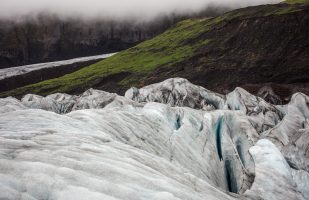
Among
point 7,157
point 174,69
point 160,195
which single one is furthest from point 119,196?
point 174,69

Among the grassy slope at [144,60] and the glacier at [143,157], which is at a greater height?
the glacier at [143,157]

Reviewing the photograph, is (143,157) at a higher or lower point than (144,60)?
higher

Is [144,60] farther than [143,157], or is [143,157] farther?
[144,60]

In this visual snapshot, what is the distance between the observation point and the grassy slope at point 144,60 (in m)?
141

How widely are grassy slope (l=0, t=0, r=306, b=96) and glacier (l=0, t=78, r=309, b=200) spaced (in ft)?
341

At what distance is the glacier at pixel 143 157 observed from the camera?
816 cm

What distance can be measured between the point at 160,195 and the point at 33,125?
592 centimetres

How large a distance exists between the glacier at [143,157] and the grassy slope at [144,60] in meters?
104

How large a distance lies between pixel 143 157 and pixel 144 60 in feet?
490

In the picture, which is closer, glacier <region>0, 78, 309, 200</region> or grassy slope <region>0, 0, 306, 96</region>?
glacier <region>0, 78, 309, 200</region>

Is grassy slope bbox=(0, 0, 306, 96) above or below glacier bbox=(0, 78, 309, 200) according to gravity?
below

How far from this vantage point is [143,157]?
11203mm

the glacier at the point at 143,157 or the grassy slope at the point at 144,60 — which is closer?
the glacier at the point at 143,157

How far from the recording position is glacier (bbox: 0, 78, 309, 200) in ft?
26.8
